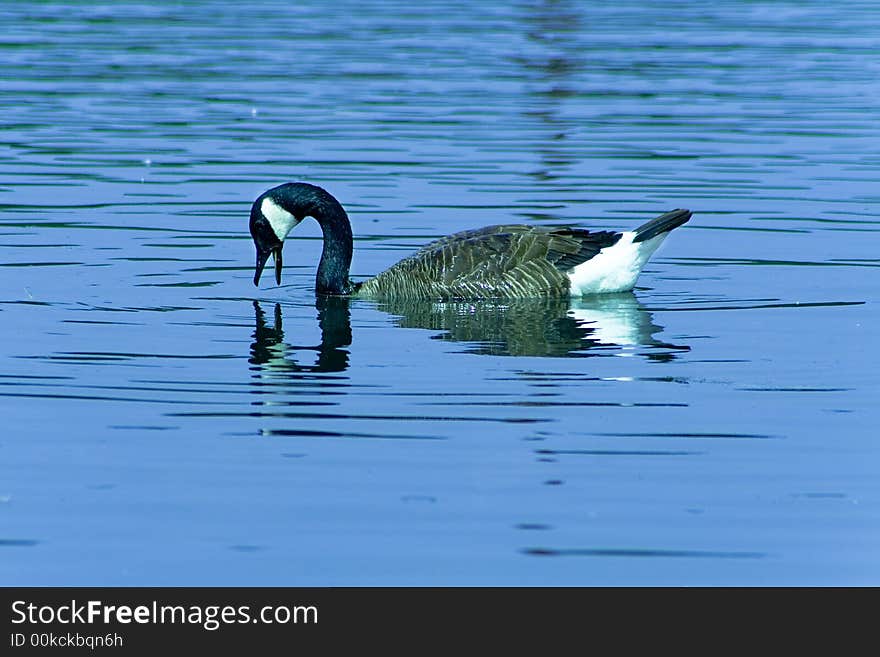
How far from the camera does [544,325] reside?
15273mm

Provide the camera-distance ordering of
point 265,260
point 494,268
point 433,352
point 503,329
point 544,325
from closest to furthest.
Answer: point 433,352
point 503,329
point 544,325
point 494,268
point 265,260

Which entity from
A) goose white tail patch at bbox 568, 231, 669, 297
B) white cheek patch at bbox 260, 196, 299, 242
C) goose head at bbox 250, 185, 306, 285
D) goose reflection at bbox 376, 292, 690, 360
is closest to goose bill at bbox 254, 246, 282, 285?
goose head at bbox 250, 185, 306, 285

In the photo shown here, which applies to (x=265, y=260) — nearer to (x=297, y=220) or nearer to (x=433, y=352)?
(x=297, y=220)

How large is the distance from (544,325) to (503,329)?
15.9 inches

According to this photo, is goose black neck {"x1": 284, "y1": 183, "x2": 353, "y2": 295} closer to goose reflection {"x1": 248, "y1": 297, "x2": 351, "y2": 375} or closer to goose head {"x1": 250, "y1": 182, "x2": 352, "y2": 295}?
goose head {"x1": 250, "y1": 182, "x2": 352, "y2": 295}

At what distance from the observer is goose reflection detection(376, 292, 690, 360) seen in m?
13.9

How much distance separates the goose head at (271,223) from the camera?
16922mm

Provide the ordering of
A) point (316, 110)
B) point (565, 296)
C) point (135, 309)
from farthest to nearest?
point (316, 110) → point (565, 296) → point (135, 309)

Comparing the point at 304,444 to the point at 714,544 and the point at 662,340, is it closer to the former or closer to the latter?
the point at 714,544

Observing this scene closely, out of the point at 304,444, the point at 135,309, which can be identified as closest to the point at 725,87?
the point at 135,309

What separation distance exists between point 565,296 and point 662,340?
271 centimetres

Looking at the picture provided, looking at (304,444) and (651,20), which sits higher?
(651,20)

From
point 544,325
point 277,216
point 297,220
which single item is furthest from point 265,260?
point 544,325

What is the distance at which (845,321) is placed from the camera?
48.8 feet
